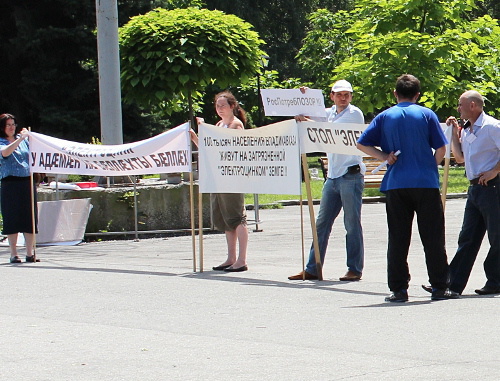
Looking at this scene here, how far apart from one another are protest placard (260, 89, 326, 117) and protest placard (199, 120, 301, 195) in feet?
0.43

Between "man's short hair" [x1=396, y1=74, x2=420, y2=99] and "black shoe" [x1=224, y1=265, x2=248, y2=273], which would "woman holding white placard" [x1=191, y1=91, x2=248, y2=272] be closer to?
"black shoe" [x1=224, y1=265, x2=248, y2=273]

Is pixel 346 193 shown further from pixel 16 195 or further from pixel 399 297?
pixel 16 195

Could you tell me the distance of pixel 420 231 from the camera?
8.91m

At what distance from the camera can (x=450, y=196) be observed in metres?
25.4

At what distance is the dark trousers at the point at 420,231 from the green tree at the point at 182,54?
1162cm

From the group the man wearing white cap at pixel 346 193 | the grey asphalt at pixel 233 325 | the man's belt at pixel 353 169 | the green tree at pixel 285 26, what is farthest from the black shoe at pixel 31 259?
the green tree at pixel 285 26

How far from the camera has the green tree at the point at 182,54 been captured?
796 inches

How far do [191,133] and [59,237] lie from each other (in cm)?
409

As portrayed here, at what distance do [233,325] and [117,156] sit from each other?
5.01 m

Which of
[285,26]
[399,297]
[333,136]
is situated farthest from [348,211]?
[285,26]

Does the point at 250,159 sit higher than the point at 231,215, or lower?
higher

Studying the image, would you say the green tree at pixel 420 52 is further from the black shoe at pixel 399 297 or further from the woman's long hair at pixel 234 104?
the black shoe at pixel 399 297

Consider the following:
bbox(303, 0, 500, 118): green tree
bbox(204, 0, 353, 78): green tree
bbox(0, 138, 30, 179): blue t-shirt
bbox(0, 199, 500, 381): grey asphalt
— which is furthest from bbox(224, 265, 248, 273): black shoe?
bbox(204, 0, 353, 78): green tree

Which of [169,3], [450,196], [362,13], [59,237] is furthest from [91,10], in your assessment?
[59,237]
